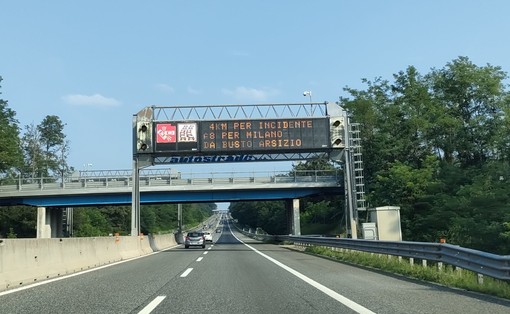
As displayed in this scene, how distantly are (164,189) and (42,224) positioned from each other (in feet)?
53.2

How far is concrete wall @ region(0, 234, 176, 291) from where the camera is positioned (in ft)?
38.3

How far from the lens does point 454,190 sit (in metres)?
45.3

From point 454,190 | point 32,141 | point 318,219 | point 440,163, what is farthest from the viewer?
point 32,141

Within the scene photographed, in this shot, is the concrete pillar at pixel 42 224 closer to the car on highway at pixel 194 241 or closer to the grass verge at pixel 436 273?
the car on highway at pixel 194 241

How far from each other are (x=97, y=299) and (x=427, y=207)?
→ 41080 millimetres

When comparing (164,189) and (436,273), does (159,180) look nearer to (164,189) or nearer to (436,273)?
(164,189)

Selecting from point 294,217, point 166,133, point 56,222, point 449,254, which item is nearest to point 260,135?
point 166,133

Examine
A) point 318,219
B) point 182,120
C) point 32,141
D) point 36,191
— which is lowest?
point 318,219

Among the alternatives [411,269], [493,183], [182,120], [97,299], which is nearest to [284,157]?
[182,120]

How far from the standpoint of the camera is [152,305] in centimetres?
873

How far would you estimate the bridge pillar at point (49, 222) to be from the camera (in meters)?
58.1

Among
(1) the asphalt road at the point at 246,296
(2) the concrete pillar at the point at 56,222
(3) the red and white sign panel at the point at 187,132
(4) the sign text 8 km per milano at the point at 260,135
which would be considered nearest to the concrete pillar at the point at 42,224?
(2) the concrete pillar at the point at 56,222

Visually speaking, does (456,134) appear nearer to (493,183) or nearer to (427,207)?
(427,207)

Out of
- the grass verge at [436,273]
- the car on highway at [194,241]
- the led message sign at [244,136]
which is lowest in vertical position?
the car on highway at [194,241]
